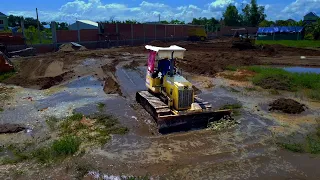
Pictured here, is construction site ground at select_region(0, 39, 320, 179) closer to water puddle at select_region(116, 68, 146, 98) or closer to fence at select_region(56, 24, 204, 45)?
water puddle at select_region(116, 68, 146, 98)

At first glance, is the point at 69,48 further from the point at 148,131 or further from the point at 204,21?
the point at 204,21

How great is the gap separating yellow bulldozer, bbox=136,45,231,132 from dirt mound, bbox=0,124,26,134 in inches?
192

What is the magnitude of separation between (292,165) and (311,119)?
14.9 feet

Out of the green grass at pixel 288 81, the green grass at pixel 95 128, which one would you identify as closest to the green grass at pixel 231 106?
the green grass at pixel 288 81

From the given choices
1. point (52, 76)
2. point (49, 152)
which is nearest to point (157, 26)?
point (52, 76)

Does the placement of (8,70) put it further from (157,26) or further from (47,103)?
(157,26)

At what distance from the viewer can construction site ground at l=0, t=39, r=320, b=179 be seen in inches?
313

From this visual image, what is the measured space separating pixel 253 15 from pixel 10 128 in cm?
8487

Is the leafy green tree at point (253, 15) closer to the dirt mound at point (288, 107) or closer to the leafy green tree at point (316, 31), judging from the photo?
the leafy green tree at point (316, 31)

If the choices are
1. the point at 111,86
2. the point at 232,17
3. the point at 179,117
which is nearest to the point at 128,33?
the point at 111,86

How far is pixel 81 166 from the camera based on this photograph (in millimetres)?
8008

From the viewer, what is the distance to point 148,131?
35.1 ft

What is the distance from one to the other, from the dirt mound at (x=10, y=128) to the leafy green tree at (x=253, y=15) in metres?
84.3

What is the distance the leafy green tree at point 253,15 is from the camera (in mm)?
85688
